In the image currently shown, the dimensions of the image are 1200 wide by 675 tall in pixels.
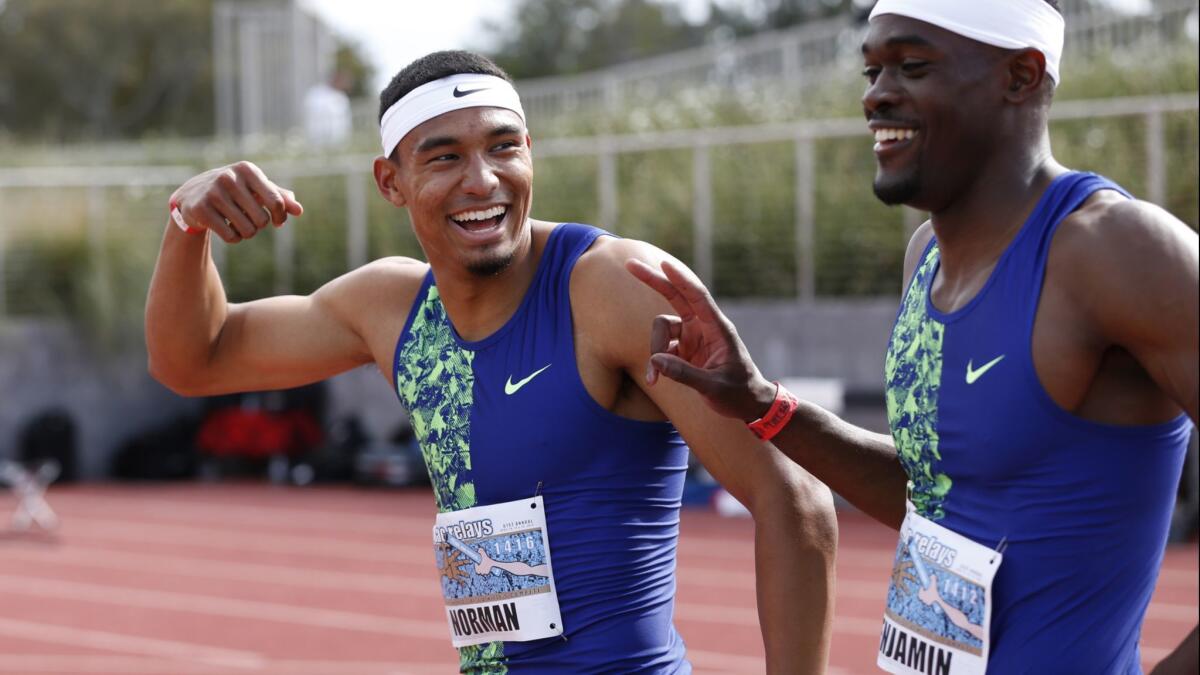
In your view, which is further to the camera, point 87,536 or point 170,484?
point 170,484

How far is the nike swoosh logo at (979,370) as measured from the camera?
7.82 feet

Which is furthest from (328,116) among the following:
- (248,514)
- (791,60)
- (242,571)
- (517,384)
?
(517,384)

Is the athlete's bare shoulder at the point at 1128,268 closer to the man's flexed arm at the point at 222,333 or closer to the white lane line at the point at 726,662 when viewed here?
the man's flexed arm at the point at 222,333

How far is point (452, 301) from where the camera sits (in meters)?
3.26

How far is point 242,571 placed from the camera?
10.6 metres

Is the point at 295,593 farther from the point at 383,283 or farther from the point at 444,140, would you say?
the point at 444,140

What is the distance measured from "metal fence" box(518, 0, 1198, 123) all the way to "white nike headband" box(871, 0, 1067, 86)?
12.5 m

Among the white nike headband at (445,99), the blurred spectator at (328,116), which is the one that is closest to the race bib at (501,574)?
the white nike headband at (445,99)

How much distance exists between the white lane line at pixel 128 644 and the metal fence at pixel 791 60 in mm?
9189

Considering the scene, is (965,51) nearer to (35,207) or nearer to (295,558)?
(295,558)

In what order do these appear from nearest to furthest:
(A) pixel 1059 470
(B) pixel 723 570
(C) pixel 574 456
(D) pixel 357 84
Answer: (A) pixel 1059 470 → (C) pixel 574 456 → (B) pixel 723 570 → (D) pixel 357 84

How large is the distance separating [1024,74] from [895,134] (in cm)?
22

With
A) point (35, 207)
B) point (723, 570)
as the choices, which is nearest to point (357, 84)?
point (35, 207)

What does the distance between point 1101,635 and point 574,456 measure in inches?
40.4
